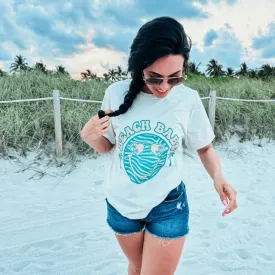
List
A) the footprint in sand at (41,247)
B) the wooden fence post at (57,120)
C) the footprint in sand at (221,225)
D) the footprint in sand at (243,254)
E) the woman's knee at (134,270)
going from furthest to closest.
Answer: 1. the wooden fence post at (57,120)
2. the footprint in sand at (221,225)
3. the footprint in sand at (41,247)
4. the footprint in sand at (243,254)
5. the woman's knee at (134,270)

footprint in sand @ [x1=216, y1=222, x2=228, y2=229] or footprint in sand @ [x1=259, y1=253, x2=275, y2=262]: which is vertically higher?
footprint in sand @ [x1=216, y1=222, x2=228, y2=229]

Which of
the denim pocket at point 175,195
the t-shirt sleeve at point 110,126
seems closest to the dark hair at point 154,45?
the t-shirt sleeve at point 110,126

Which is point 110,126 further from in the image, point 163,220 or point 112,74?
point 112,74

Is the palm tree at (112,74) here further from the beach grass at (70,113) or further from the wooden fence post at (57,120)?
the wooden fence post at (57,120)

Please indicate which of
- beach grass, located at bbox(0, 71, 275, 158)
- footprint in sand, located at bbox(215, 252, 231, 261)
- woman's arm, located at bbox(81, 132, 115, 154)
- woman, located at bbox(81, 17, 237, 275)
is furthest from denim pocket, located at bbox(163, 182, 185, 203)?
beach grass, located at bbox(0, 71, 275, 158)

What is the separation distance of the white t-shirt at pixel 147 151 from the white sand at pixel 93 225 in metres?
1.52

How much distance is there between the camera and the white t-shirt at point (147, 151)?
3.76 ft

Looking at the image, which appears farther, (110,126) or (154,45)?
→ (110,126)

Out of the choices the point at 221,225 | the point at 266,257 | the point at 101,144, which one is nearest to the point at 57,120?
the point at 221,225

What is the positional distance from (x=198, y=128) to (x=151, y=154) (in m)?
0.22

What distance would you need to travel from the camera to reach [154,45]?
3.47 feet

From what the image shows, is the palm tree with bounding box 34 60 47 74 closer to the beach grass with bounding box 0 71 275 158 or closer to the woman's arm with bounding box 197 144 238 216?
the beach grass with bounding box 0 71 275 158

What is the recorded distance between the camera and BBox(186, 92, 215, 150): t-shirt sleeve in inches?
48.4

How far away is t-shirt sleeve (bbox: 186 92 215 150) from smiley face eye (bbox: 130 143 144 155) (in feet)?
0.67
